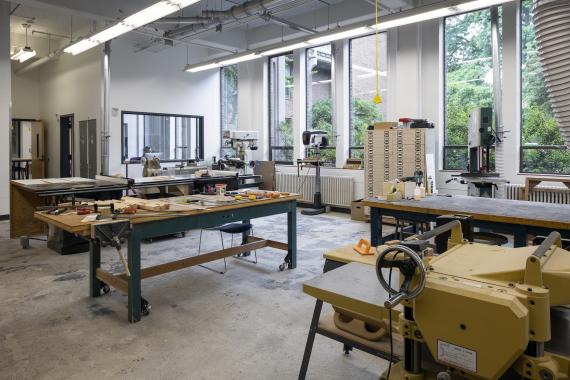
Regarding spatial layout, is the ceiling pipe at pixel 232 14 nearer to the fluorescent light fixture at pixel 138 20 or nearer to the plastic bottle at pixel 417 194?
the fluorescent light fixture at pixel 138 20

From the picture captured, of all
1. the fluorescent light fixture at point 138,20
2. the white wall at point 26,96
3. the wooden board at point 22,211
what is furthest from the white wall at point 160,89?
the white wall at point 26,96

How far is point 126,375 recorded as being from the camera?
2.12 m

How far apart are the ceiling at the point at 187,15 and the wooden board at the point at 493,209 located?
3.19 metres

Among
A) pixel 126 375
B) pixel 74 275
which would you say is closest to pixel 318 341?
pixel 126 375

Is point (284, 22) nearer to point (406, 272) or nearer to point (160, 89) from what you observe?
point (160, 89)

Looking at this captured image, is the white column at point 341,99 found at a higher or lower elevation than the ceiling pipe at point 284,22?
lower

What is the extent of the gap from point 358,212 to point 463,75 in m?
2.53

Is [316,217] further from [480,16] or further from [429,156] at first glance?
[480,16]

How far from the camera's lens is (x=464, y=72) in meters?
5.89

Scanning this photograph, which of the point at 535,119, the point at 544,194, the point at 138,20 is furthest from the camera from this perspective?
the point at 535,119

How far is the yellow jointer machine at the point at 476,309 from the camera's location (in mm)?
950

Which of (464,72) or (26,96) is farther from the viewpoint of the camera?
(26,96)

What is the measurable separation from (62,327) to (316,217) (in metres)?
4.53

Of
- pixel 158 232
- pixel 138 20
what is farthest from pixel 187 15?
pixel 158 232
